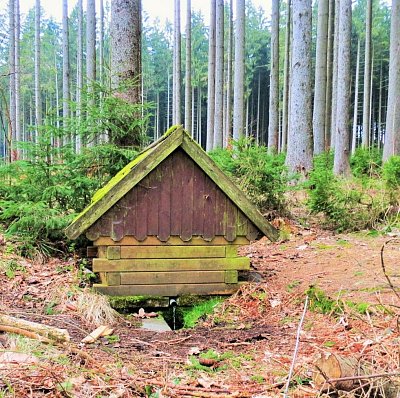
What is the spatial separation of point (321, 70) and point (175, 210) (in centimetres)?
1160

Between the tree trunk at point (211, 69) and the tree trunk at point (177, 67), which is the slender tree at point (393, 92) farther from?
the tree trunk at point (177, 67)

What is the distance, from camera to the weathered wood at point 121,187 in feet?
16.6

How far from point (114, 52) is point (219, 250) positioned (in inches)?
162

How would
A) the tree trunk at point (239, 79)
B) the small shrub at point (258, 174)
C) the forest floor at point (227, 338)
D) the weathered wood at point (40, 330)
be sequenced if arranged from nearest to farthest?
the forest floor at point (227, 338) → the weathered wood at point (40, 330) → the small shrub at point (258, 174) → the tree trunk at point (239, 79)

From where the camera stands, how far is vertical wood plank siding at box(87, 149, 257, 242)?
17.4 ft

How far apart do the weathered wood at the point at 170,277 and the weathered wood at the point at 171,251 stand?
22 centimetres

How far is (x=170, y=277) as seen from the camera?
18.0ft

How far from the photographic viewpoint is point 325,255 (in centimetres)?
705

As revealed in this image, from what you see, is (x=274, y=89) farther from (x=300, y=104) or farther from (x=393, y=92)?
(x=300, y=104)

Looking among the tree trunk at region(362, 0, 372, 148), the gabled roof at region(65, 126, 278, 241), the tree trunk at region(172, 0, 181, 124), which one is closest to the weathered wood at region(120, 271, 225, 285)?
the gabled roof at region(65, 126, 278, 241)

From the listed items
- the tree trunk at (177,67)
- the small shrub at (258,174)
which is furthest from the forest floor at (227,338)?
the tree trunk at (177,67)

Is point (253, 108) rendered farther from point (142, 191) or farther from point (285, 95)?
point (142, 191)

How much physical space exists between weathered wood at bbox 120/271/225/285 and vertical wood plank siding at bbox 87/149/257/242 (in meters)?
0.44

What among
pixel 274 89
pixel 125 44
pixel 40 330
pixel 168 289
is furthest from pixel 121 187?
pixel 274 89
